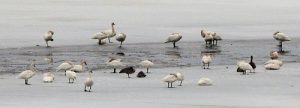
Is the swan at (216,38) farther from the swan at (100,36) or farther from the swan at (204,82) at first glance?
the swan at (204,82)

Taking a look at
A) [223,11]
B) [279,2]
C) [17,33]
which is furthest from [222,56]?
[279,2]

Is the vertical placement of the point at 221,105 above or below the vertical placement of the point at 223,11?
below

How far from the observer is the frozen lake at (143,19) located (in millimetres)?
25750

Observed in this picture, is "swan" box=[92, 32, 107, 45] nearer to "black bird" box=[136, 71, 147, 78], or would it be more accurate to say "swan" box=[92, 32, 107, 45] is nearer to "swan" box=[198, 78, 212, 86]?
"black bird" box=[136, 71, 147, 78]

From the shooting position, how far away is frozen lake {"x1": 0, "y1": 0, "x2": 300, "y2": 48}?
25750 millimetres

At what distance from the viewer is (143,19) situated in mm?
→ 30781

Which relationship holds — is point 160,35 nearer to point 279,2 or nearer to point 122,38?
point 122,38

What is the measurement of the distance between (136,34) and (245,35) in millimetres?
3459

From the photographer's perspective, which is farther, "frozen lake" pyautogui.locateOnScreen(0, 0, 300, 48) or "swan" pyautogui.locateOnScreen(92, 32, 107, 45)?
"frozen lake" pyautogui.locateOnScreen(0, 0, 300, 48)

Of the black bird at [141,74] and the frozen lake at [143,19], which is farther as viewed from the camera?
the frozen lake at [143,19]

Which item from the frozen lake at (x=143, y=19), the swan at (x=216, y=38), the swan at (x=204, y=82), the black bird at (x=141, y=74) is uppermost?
the frozen lake at (x=143, y=19)

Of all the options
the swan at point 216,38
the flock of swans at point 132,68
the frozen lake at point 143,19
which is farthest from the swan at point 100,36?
the swan at point 216,38

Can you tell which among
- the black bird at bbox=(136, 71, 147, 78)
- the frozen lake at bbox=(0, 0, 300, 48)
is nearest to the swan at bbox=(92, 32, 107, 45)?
the frozen lake at bbox=(0, 0, 300, 48)

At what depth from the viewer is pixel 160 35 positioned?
25953 mm
